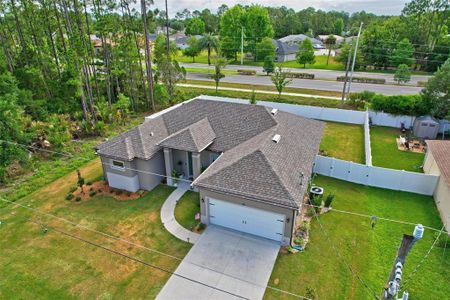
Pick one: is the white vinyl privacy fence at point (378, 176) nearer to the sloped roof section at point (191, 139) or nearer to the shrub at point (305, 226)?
the shrub at point (305, 226)

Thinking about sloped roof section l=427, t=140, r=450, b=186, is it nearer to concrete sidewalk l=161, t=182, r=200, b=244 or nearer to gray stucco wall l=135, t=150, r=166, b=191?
concrete sidewalk l=161, t=182, r=200, b=244

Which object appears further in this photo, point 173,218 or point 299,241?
point 173,218

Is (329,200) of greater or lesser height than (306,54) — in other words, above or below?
below

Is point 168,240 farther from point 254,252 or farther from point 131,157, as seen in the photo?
point 131,157

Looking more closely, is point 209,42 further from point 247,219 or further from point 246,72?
point 247,219

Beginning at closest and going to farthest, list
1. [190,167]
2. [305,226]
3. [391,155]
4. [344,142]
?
1. [305,226]
2. [190,167]
3. [391,155]
4. [344,142]

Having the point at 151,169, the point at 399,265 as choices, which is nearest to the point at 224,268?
the point at 399,265
